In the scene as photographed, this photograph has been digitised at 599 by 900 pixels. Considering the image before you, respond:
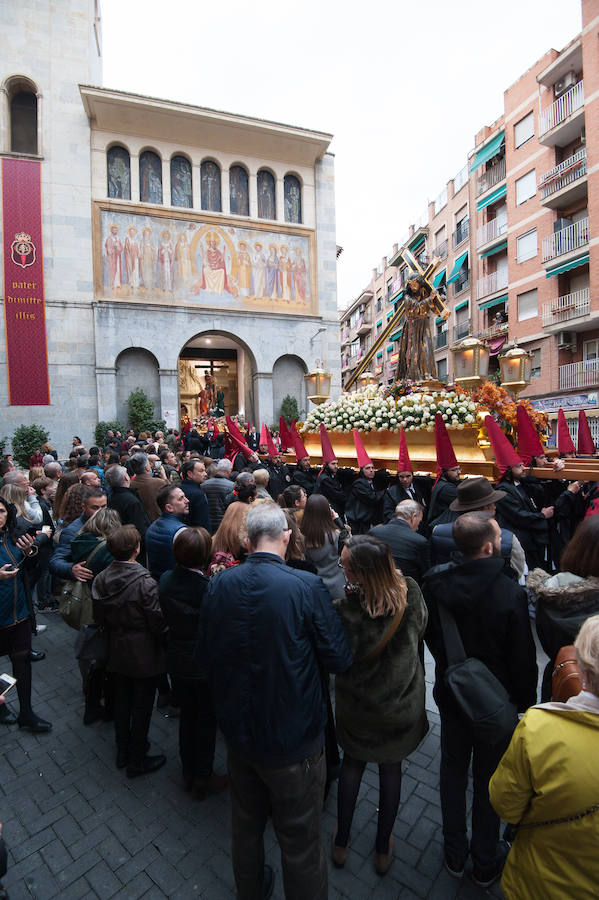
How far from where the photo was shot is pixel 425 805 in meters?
2.65

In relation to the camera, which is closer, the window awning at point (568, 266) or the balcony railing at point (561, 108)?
the window awning at point (568, 266)

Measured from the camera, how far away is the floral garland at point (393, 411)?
22.6 ft

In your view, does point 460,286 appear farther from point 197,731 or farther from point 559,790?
point 559,790

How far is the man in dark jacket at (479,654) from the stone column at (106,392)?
18.6 meters

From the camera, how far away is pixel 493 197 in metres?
24.2

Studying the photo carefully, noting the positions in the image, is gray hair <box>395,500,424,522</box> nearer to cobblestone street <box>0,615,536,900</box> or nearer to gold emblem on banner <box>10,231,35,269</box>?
cobblestone street <box>0,615,536,900</box>

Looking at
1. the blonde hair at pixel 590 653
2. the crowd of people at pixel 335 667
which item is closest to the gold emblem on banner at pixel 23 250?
the crowd of people at pixel 335 667

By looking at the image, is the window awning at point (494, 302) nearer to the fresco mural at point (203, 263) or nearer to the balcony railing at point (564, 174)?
the balcony railing at point (564, 174)

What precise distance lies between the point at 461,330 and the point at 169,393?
18.4 meters

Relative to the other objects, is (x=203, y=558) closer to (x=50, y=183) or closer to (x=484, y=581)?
(x=484, y=581)

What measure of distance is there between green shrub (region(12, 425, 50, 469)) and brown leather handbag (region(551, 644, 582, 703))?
61.3ft

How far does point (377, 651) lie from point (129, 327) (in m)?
19.6

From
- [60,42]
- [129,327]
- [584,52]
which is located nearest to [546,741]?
[129,327]

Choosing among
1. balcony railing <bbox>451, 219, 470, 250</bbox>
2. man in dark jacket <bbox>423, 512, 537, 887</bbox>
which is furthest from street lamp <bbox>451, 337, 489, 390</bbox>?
balcony railing <bbox>451, 219, 470, 250</bbox>
